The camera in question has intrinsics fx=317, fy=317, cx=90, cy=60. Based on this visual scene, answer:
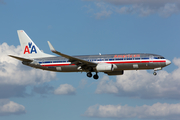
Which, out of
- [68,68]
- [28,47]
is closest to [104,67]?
[68,68]

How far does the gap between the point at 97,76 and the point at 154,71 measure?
1371 cm

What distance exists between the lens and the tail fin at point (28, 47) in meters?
76.1

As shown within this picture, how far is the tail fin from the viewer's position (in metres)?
76.1

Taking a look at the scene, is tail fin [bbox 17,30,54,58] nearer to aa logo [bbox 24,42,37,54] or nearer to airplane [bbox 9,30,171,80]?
aa logo [bbox 24,42,37,54]

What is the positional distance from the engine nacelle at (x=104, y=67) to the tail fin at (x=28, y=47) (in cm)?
1621

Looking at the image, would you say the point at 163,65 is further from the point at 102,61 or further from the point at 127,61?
the point at 102,61

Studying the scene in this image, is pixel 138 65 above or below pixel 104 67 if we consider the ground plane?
above

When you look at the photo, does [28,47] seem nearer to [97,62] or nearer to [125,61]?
[97,62]

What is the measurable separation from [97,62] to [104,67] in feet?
7.98

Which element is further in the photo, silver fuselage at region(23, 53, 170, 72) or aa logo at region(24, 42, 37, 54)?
aa logo at region(24, 42, 37, 54)

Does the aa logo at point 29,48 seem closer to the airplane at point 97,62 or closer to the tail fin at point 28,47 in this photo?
the tail fin at point 28,47

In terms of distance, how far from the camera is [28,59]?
236 feet

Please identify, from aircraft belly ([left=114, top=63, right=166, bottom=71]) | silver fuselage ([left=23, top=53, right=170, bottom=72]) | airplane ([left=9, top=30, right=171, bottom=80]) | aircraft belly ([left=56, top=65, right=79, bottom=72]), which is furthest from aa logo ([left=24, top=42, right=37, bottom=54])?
aircraft belly ([left=114, top=63, right=166, bottom=71])

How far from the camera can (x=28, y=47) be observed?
253 ft
